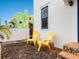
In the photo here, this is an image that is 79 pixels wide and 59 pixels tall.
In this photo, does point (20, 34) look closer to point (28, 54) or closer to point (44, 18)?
point (44, 18)

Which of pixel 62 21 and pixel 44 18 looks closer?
pixel 62 21

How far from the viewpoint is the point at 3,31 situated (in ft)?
41.9

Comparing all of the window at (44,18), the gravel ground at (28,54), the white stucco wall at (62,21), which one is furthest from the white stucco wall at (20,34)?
the gravel ground at (28,54)

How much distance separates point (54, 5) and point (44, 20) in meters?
2.14

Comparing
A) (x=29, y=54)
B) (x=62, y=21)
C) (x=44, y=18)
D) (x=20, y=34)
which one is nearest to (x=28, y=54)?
(x=29, y=54)

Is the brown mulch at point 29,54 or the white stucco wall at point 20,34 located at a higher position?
the white stucco wall at point 20,34

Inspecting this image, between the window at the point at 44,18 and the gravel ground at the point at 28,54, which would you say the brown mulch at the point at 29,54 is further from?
the window at the point at 44,18

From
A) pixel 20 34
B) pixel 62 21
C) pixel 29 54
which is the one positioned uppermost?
pixel 62 21

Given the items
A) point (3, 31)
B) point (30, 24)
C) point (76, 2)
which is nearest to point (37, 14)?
point (3, 31)

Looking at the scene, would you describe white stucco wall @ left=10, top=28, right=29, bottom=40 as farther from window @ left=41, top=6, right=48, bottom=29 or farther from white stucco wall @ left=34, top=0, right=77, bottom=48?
white stucco wall @ left=34, top=0, right=77, bottom=48

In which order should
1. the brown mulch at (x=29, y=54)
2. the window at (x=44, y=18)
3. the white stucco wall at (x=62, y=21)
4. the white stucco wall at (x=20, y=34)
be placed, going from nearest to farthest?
the brown mulch at (x=29, y=54), the white stucco wall at (x=62, y=21), the window at (x=44, y=18), the white stucco wall at (x=20, y=34)

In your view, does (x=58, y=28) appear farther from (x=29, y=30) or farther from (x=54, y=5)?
(x=29, y=30)

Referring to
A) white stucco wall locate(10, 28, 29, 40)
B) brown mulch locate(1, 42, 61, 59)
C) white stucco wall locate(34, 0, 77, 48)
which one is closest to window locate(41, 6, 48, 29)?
white stucco wall locate(34, 0, 77, 48)

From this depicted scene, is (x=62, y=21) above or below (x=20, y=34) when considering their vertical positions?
above
